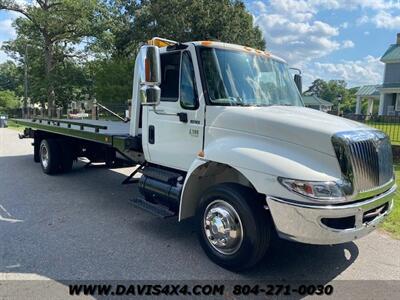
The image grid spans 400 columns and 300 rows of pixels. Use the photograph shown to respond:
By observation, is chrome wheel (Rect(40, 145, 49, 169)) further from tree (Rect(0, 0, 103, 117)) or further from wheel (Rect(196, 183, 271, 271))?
tree (Rect(0, 0, 103, 117))

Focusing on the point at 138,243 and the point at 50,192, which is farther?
the point at 50,192

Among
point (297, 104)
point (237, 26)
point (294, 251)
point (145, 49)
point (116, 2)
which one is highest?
point (116, 2)

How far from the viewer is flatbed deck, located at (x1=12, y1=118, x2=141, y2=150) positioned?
576 centimetres

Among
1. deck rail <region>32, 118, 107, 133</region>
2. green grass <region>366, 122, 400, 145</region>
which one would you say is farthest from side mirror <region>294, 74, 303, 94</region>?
green grass <region>366, 122, 400, 145</region>

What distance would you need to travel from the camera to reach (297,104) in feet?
16.2

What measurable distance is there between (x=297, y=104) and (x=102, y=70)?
28484 mm

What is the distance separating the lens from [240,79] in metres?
4.42

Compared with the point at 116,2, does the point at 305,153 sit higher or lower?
lower

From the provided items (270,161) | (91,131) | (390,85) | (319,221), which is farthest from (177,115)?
(390,85)

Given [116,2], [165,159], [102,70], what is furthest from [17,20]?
[165,159]

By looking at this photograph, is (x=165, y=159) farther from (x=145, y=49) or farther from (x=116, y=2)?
(x=116, y=2)

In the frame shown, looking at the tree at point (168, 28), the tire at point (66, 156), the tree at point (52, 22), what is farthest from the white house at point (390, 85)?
the tire at point (66, 156)

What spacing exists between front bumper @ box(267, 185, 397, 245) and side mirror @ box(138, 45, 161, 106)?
6.02 feet

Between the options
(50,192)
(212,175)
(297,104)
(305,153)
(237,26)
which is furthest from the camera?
(237,26)
